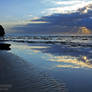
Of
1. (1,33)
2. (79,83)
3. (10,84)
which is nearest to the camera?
(10,84)

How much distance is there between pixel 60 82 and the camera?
8328mm

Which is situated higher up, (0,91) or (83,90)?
(0,91)

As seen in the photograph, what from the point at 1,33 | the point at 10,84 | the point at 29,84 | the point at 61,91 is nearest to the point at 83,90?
the point at 61,91

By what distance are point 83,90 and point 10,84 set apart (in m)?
3.39

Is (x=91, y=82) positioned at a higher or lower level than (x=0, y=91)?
lower

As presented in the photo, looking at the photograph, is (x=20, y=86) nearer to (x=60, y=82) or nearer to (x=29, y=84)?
(x=29, y=84)

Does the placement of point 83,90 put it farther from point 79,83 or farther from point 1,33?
point 1,33

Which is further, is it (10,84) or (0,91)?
(10,84)

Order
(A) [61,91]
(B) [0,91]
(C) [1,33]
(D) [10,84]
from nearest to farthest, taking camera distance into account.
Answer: (B) [0,91], (A) [61,91], (D) [10,84], (C) [1,33]

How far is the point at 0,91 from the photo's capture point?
640cm

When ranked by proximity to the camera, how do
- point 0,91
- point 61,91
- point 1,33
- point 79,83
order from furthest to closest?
point 1,33
point 79,83
point 61,91
point 0,91

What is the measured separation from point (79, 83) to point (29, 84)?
2604mm

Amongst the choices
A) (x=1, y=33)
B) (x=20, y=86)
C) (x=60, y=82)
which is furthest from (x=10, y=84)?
(x=1, y=33)

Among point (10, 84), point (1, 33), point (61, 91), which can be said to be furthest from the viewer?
point (1, 33)
